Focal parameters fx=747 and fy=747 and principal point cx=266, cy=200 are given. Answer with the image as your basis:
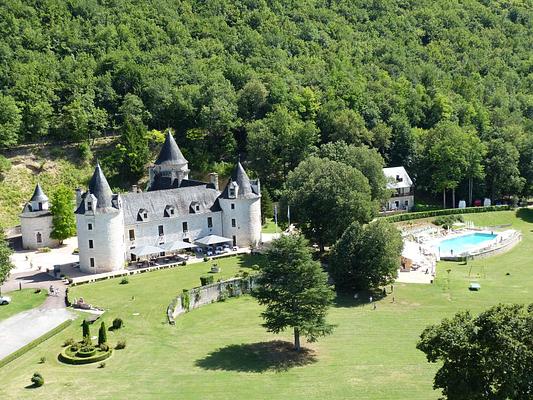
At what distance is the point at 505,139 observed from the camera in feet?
353

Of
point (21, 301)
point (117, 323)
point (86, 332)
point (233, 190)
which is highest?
point (233, 190)

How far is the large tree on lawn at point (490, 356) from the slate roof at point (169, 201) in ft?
149

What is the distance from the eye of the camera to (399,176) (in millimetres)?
100250

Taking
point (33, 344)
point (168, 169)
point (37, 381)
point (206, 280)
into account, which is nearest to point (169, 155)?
point (168, 169)

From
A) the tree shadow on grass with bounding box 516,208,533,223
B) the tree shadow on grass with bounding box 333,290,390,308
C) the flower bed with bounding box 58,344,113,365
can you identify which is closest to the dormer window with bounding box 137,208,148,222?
the tree shadow on grass with bounding box 333,290,390,308

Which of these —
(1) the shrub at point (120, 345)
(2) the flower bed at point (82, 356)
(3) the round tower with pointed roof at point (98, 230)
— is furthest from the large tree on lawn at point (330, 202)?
(2) the flower bed at point (82, 356)

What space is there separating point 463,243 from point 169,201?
33.9 m

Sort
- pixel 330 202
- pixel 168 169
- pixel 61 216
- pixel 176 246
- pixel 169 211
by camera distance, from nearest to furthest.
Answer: pixel 330 202 < pixel 176 246 < pixel 169 211 < pixel 61 216 < pixel 168 169

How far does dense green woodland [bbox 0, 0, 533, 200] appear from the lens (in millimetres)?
99875

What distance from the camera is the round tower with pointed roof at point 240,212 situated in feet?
256

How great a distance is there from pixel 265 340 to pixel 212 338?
3778 millimetres

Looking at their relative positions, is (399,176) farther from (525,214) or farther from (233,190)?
(233,190)

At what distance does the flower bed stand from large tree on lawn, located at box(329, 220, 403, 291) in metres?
23.0

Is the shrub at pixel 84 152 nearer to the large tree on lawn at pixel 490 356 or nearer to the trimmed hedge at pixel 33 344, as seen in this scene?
the trimmed hedge at pixel 33 344
